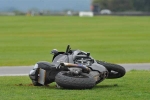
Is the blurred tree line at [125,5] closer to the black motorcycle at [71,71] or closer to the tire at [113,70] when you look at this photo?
the tire at [113,70]

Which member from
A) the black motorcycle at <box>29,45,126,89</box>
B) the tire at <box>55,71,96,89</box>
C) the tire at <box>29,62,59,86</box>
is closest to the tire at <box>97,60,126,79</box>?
the black motorcycle at <box>29,45,126,89</box>

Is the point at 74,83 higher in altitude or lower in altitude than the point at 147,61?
higher

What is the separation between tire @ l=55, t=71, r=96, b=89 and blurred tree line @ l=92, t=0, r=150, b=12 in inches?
5506

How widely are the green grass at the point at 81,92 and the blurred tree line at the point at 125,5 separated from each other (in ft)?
454

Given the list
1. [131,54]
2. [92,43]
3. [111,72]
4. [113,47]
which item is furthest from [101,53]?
[111,72]

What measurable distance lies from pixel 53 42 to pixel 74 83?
87.7 feet

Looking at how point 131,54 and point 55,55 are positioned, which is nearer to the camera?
point 55,55

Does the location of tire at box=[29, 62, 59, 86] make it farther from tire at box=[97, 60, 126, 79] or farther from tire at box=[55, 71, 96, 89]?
tire at box=[97, 60, 126, 79]

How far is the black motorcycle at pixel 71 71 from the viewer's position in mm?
12789

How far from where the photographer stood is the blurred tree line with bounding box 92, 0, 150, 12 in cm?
15515

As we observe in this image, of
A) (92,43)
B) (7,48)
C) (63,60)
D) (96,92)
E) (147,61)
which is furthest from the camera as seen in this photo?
(92,43)

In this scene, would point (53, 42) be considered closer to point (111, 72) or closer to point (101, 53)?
point (101, 53)

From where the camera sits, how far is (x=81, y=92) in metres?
12.4

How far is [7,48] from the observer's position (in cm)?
3428
